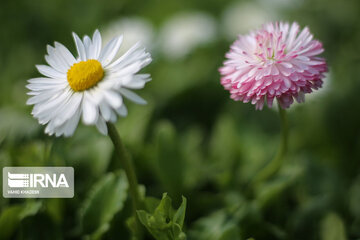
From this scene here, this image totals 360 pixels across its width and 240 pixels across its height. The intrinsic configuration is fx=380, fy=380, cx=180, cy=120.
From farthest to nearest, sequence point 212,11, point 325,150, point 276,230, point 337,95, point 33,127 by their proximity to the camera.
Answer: point 212,11 < point 337,95 < point 325,150 < point 33,127 < point 276,230

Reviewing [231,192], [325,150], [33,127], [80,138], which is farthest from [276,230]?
[33,127]

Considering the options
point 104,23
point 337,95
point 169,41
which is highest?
point 104,23

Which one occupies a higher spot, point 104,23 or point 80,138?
point 104,23

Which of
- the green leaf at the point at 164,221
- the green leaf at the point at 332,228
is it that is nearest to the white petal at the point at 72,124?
the green leaf at the point at 164,221

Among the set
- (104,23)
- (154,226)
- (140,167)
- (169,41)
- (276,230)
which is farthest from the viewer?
(104,23)

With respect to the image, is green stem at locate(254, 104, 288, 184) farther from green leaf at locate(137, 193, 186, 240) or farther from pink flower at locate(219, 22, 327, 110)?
green leaf at locate(137, 193, 186, 240)

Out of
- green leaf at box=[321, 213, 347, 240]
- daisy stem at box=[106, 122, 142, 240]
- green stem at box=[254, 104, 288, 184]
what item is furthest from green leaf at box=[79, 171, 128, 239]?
green leaf at box=[321, 213, 347, 240]

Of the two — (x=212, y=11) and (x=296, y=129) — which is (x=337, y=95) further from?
(x=212, y=11)
